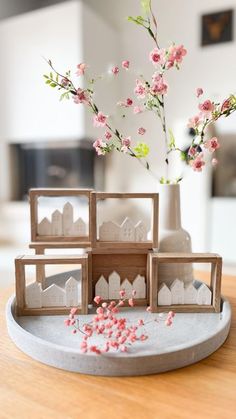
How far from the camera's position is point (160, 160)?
3.56 metres

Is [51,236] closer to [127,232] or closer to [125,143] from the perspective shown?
[127,232]

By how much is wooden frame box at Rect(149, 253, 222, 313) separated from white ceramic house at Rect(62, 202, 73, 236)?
0.23 meters

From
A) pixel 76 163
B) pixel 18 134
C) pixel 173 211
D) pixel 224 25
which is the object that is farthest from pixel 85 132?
pixel 173 211

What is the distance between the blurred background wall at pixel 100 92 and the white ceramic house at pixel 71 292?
2.35 metres

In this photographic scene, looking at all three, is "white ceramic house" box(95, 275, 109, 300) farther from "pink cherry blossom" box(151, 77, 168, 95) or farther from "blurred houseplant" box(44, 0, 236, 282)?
"pink cherry blossom" box(151, 77, 168, 95)

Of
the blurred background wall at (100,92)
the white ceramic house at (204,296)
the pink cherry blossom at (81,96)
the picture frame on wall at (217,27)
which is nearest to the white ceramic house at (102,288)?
the white ceramic house at (204,296)

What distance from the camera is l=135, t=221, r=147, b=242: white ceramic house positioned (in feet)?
2.96

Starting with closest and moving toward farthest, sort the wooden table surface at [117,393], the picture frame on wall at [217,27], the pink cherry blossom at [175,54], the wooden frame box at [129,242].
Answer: the wooden table surface at [117,393] < the pink cherry blossom at [175,54] < the wooden frame box at [129,242] < the picture frame on wall at [217,27]

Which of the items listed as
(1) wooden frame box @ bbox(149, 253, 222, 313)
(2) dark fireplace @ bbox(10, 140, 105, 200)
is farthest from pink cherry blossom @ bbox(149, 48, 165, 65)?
(2) dark fireplace @ bbox(10, 140, 105, 200)

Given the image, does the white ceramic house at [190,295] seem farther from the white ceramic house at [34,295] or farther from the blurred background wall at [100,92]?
the blurred background wall at [100,92]

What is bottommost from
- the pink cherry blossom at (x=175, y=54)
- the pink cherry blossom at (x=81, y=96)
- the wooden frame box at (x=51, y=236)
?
the wooden frame box at (x=51, y=236)

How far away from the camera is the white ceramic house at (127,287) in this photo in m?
0.89

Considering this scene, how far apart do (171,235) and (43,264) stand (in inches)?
13.6

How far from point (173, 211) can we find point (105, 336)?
383 mm
